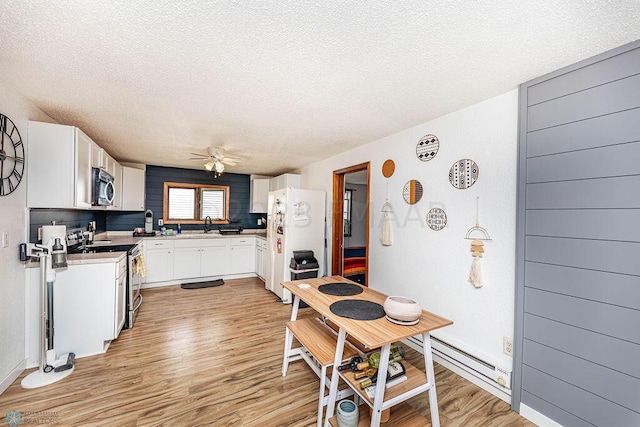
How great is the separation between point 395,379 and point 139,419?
170 centimetres

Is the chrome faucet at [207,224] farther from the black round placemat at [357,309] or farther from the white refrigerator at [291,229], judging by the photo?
the black round placemat at [357,309]

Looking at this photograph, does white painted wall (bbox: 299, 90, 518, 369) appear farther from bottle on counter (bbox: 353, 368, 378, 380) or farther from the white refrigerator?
the white refrigerator

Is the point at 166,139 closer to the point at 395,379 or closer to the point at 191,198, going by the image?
the point at 191,198

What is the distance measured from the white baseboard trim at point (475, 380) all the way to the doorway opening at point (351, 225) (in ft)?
3.86

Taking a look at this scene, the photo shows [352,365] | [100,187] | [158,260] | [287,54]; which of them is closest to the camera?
[287,54]

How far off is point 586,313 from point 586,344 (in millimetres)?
185

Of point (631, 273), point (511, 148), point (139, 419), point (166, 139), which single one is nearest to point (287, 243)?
point (166, 139)

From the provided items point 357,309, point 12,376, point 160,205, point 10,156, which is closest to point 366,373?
point 357,309

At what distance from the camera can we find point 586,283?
154 cm

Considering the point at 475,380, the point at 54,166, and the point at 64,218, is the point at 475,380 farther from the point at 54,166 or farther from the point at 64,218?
the point at 64,218

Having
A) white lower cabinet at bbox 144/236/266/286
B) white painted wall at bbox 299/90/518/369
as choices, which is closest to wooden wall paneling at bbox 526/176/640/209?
white painted wall at bbox 299/90/518/369

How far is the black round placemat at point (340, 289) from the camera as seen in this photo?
210 centimetres

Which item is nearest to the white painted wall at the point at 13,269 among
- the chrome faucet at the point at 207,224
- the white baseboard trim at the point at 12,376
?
the white baseboard trim at the point at 12,376

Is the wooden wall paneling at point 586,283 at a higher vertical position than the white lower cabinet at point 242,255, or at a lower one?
higher
